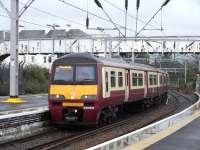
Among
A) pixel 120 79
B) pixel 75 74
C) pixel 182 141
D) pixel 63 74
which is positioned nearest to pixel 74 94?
pixel 75 74

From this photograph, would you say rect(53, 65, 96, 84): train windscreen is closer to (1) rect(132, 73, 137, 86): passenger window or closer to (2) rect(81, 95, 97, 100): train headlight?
(2) rect(81, 95, 97, 100): train headlight

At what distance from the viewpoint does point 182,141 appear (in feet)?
46.5

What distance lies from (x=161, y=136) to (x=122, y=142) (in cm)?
218

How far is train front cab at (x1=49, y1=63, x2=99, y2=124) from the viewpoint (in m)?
19.3

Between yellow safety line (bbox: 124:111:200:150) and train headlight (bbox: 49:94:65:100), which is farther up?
train headlight (bbox: 49:94:65:100)

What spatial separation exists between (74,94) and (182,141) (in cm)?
618

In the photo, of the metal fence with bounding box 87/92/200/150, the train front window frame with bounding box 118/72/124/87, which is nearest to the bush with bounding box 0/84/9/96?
the train front window frame with bounding box 118/72/124/87

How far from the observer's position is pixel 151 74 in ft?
108

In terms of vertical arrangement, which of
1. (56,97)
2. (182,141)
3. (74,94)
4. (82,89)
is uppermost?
(82,89)

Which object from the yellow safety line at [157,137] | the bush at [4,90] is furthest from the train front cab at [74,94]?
the bush at [4,90]

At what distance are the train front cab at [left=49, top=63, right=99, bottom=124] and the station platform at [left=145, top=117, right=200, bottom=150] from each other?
3593 millimetres

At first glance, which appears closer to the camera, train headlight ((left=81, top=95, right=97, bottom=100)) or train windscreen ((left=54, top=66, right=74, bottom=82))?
train headlight ((left=81, top=95, right=97, bottom=100))

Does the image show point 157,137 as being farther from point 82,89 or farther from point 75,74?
point 75,74

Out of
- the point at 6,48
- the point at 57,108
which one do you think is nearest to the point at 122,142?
the point at 57,108
